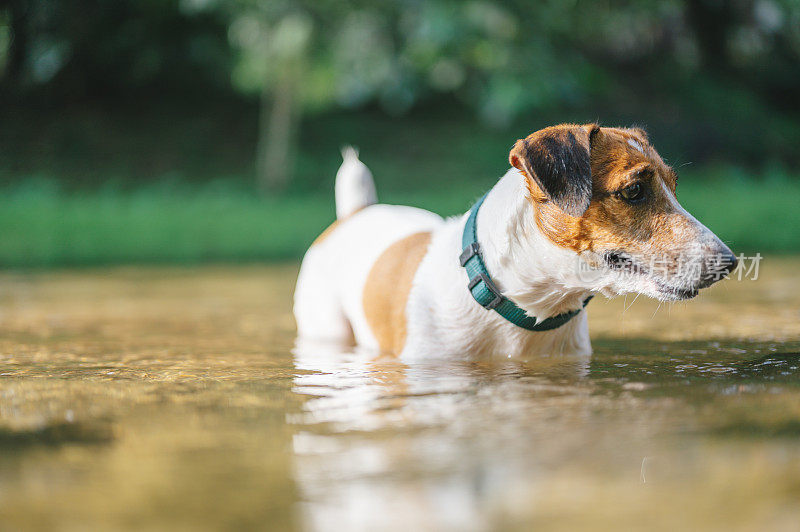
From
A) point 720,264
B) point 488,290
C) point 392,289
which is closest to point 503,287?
point 488,290

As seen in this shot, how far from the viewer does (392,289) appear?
3.87 meters

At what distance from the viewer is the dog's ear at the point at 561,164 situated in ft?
10.1

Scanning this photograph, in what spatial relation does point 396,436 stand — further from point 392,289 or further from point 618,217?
point 392,289

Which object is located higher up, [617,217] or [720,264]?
[617,217]

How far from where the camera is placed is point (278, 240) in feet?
32.3

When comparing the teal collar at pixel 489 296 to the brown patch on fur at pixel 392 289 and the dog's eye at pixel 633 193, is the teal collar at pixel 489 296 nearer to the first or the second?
the brown patch on fur at pixel 392 289

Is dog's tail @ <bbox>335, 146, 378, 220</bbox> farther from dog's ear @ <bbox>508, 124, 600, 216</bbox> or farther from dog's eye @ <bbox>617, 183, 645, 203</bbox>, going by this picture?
dog's eye @ <bbox>617, 183, 645, 203</bbox>

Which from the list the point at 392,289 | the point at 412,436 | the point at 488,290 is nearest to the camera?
the point at 412,436

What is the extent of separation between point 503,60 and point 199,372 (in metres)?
7.26

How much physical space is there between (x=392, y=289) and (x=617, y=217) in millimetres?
1126

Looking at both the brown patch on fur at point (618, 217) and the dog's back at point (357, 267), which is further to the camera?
the dog's back at point (357, 267)

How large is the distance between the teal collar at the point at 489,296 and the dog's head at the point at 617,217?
305 millimetres

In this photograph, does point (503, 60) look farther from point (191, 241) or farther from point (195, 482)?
point (195, 482)

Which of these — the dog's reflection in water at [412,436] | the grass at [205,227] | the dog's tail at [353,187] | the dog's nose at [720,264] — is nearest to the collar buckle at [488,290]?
the dog's reflection in water at [412,436]
